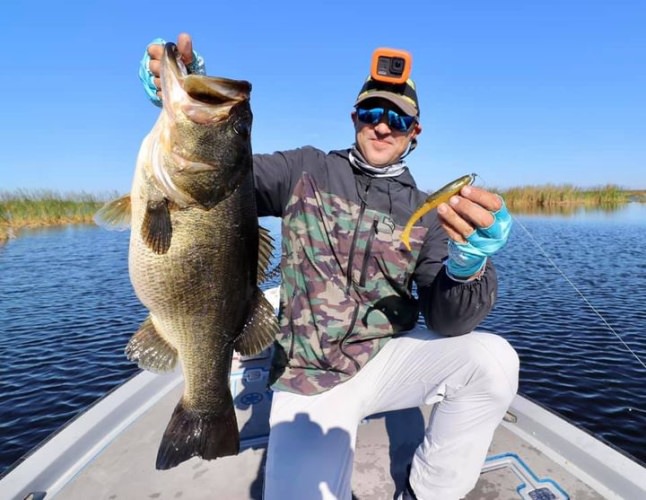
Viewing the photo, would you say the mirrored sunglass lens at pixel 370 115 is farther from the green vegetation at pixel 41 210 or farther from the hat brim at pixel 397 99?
the green vegetation at pixel 41 210

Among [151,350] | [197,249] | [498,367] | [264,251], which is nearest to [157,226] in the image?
[197,249]

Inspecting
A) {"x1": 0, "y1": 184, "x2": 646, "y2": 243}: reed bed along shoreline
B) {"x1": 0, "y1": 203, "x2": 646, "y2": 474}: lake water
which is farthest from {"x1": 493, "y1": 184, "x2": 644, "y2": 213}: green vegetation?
{"x1": 0, "y1": 203, "x2": 646, "y2": 474}: lake water

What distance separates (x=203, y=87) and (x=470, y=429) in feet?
8.51

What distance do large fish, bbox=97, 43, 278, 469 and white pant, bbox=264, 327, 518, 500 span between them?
18.9 inches

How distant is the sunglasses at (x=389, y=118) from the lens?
311 centimetres

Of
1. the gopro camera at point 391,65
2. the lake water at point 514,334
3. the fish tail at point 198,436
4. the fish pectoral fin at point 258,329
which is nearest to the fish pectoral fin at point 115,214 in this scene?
the fish pectoral fin at point 258,329

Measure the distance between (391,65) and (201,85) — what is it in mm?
1711

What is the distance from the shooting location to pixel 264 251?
249 centimetres

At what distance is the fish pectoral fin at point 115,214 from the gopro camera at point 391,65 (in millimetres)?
2009

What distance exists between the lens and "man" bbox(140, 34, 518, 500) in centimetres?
270

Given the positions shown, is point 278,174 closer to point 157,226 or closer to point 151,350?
point 157,226

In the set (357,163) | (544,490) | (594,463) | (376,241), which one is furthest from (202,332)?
(594,463)

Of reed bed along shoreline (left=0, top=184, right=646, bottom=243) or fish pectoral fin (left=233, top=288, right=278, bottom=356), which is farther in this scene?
reed bed along shoreline (left=0, top=184, right=646, bottom=243)

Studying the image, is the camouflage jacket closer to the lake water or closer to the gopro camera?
the gopro camera
